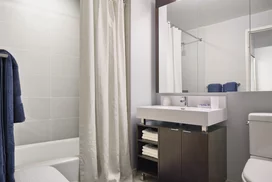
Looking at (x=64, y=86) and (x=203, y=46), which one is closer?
(x=203, y=46)

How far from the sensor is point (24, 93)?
2355mm

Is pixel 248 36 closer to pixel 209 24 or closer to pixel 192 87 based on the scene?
pixel 209 24

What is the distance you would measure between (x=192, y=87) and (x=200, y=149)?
83 centimetres

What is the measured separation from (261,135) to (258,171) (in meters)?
0.42

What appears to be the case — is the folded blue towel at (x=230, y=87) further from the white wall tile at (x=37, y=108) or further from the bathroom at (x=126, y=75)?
the white wall tile at (x=37, y=108)

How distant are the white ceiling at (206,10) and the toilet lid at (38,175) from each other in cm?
213

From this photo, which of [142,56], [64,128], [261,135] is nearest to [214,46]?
[142,56]

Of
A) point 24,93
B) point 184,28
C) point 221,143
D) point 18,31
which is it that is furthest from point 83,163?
point 184,28

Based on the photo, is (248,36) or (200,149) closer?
(200,149)

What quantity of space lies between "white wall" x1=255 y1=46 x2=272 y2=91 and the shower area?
7.17 feet

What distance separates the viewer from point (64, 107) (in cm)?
270

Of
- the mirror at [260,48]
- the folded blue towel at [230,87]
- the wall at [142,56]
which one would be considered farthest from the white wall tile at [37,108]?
the mirror at [260,48]

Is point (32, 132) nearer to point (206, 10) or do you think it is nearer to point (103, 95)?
point (103, 95)

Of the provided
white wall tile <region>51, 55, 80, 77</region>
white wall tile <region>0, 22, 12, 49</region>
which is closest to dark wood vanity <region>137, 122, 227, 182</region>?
white wall tile <region>51, 55, 80, 77</region>
